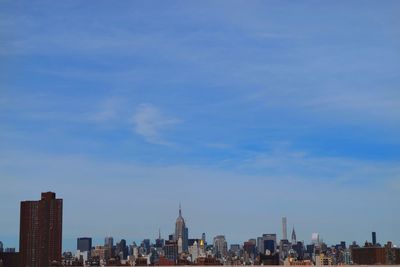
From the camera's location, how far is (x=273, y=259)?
174625mm

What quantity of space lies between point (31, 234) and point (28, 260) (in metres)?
8.92

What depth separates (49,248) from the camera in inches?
6604

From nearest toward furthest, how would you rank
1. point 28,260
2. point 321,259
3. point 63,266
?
point 63,266
point 28,260
point 321,259

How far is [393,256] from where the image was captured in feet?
519

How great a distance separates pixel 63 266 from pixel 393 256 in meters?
78.6

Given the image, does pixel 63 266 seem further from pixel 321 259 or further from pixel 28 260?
pixel 321 259

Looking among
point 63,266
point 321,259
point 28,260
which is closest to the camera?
point 63,266

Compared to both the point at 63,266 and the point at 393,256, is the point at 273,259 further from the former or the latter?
the point at 63,266

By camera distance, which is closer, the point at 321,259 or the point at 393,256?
the point at 393,256

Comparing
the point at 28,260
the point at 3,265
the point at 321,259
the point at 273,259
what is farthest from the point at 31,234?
the point at 321,259

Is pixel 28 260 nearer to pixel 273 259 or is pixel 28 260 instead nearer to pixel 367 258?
pixel 273 259

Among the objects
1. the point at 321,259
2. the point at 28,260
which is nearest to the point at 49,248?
the point at 28,260

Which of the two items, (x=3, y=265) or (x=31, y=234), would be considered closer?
(x=3, y=265)

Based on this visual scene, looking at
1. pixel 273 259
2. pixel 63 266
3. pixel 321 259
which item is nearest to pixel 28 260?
pixel 63 266
